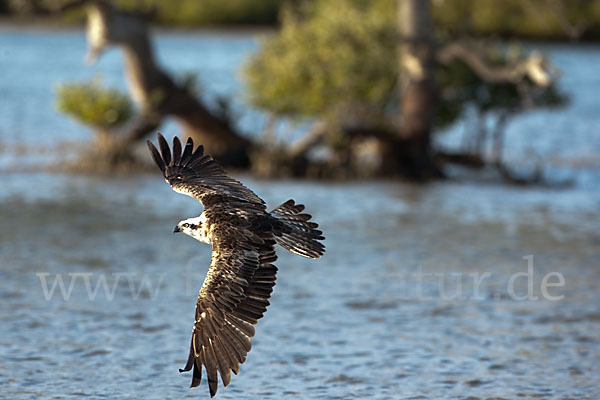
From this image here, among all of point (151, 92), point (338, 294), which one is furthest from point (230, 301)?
point (151, 92)

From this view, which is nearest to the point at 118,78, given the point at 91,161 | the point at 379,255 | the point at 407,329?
the point at 91,161

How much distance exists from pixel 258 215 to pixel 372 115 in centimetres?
1162

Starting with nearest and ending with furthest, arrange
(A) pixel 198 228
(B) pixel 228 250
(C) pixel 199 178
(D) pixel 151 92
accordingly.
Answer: (B) pixel 228 250, (A) pixel 198 228, (C) pixel 199 178, (D) pixel 151 92

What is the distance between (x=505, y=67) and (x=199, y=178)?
37.7 feet

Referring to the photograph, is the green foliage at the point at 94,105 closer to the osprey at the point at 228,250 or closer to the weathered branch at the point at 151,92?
the weathered branch at the point at 151,92

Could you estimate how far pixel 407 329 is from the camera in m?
10.9

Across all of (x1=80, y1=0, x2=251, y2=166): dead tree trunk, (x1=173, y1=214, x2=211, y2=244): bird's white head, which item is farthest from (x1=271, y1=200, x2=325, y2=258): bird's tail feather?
(x1=80, y1=0, x2=251, y2=166): dead tree trunk

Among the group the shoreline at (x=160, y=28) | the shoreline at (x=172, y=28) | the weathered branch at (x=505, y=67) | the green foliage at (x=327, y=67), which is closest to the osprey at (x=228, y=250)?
the green foliage at (x=327, y=67)

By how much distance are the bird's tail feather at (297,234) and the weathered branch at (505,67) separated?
34.8 feet

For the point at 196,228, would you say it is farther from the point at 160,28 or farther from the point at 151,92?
the point at 160,28

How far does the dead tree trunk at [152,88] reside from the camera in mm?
19297

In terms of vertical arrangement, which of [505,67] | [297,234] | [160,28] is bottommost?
[297,234]

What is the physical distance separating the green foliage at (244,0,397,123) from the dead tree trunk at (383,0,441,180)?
0.40 meters

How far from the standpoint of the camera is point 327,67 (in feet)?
64.0
